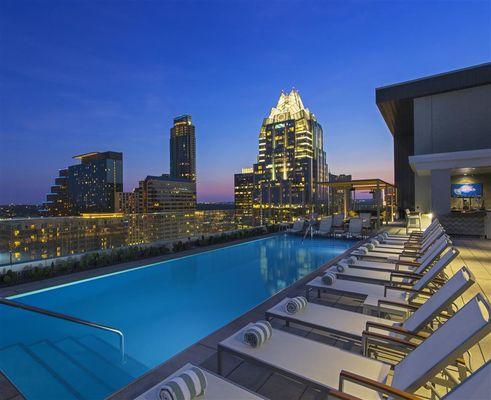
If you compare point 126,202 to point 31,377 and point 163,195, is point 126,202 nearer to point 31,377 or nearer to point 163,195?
point 163,195

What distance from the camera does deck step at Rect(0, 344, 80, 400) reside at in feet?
8.78

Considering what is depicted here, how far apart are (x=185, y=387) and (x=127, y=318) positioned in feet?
11.0

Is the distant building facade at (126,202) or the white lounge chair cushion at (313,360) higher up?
the distant building facade at (126,202)

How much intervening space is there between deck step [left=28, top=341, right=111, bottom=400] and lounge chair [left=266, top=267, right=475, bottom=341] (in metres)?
1.85

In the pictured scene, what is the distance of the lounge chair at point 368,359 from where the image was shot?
174cm

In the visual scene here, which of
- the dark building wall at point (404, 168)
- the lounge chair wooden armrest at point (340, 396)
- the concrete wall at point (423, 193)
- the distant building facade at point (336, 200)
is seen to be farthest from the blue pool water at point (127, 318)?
the dark building wall at point (404, 168)

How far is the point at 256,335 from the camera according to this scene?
249 cm

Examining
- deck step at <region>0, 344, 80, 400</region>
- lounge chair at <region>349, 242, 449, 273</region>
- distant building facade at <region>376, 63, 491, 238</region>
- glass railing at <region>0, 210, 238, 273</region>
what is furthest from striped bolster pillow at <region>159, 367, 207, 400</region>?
distant building facade at <region>376, 63, 491, 238</region>

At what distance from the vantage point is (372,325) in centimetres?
262

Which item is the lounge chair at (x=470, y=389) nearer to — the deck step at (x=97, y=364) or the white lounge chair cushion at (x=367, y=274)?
the deck step at (x=97, y=364)

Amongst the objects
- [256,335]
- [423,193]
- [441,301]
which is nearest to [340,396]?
[256,335]

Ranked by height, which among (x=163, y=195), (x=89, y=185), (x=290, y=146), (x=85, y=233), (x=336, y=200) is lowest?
(x=85, y=233)

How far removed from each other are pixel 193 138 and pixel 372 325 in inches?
5991

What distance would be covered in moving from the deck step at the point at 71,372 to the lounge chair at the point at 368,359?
1.29 meters
